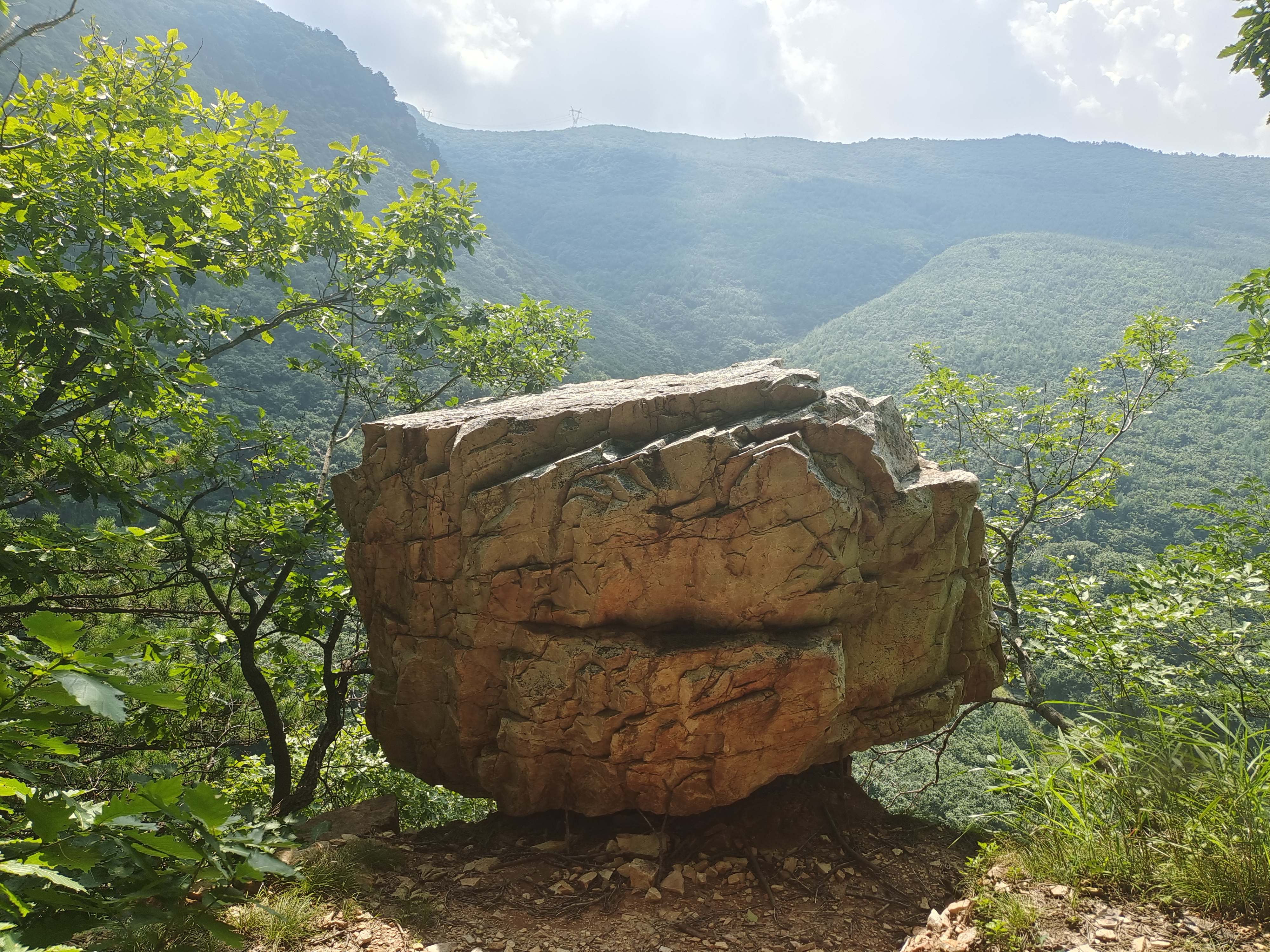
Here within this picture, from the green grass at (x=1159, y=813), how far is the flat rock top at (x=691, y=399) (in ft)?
12.0

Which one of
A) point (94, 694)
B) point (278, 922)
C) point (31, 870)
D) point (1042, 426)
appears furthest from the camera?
point (1042, 426)

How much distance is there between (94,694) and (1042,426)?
1253 cm

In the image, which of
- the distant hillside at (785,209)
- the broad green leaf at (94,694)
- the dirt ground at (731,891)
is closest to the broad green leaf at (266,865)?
the broad green leaf at (94,694)

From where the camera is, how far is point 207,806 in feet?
7.25

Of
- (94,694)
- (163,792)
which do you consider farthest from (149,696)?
(163,792)

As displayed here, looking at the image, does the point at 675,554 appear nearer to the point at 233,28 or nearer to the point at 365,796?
the point at 365,796

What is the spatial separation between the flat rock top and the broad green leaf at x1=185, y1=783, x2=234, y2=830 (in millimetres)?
4479

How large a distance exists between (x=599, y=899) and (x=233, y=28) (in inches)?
4654

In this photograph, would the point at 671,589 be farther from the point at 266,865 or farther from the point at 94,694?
the point at 94,694

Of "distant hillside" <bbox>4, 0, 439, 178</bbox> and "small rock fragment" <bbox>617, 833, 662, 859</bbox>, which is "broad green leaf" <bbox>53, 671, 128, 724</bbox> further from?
"distant hillside" <bbox>4, 0, 439, 178</bbox>

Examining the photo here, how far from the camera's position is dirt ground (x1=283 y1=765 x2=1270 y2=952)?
3965mm

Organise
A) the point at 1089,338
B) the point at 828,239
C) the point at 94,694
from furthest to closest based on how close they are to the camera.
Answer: the point at 828,239 → the point at 1089,338 → the point at 94,694

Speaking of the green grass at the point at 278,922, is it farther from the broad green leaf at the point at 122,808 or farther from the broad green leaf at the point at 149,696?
the broad green leaf at the point at 149,696

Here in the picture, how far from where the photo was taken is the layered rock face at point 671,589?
5922mm
